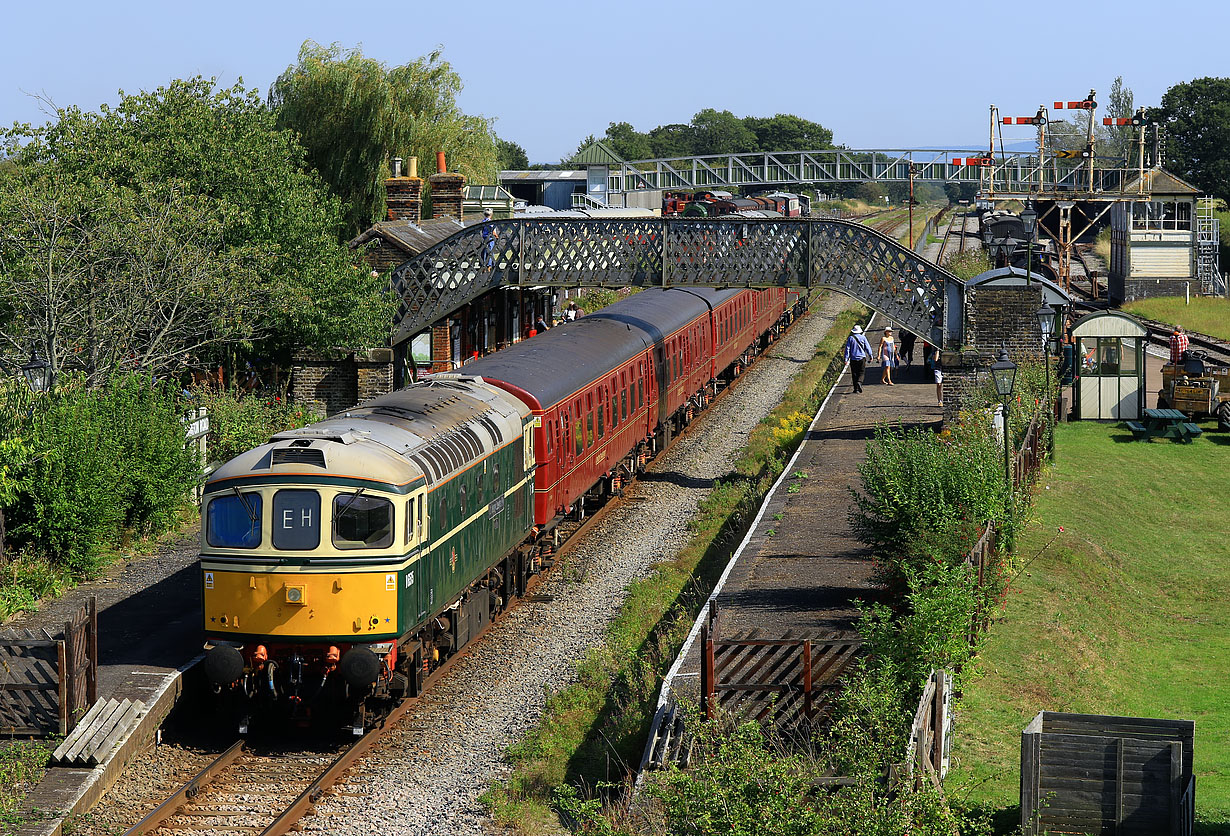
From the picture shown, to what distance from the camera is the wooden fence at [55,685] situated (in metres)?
12.4

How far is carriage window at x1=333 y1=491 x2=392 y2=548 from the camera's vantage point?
12.5 meters

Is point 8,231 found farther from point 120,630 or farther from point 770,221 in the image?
point 770,221

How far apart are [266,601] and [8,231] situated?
1221 cm

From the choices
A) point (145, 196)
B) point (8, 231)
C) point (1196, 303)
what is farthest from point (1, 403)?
point (1196, 303)

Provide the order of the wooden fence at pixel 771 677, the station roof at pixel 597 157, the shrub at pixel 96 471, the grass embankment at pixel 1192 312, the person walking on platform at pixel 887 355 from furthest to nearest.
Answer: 1. the station roof at pixel 597 157
2. the grass embankment at pixel 1192 312
3. the person walking on platform at pixel 887 355
4. the shrub at pixel 96 471
5. the wooden fence at pixel 771 677

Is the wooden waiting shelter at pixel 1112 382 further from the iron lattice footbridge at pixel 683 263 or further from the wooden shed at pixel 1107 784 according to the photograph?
the wooden shed at pixel 1107 784

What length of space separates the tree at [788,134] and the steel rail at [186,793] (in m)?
158

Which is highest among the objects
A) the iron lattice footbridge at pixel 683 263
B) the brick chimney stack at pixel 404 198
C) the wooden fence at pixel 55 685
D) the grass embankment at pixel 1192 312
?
the brick chimney stack at pixel 404 198

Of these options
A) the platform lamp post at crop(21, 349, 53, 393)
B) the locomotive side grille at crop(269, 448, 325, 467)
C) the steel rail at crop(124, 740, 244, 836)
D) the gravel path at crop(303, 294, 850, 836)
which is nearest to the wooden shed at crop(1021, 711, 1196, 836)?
the gravel path at crop(303, 294, 850, 836)

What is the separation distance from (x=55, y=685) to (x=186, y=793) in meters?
1.97

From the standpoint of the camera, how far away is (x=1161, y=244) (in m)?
56.6

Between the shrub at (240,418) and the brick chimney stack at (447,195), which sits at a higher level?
the brick chimney stack at (447,195)

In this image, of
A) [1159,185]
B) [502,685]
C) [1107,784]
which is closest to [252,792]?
[502,685]

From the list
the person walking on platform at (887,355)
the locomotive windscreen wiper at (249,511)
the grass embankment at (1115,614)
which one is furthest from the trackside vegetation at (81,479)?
the person walking on platform at (887,355)
